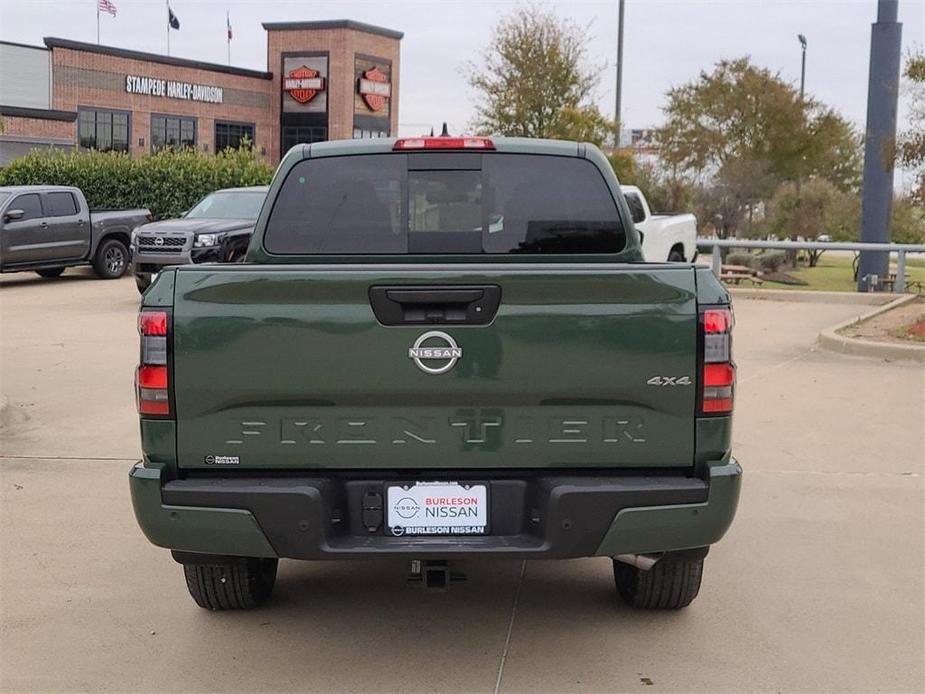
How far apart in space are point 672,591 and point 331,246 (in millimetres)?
2019

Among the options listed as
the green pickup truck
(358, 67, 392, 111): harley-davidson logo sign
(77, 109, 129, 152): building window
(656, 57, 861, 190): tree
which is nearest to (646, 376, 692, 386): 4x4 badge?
the green pickup truck

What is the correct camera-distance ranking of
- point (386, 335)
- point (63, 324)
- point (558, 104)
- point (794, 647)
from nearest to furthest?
point (386, 335)
point (794, 647)
point (63, 324)
point (558, 104)

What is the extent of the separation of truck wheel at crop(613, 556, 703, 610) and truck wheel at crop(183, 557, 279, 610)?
1.46m

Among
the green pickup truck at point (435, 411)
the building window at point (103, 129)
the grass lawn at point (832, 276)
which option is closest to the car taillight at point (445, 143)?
the green pickup truck at point (435, 411)

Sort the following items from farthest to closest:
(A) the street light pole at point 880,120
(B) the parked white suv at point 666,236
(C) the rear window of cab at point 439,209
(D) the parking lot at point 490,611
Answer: (A) the street light pole at point 880,120, (B) the parked white suv at point 666,236, (C) the rear window of cab at point 439,209, (D) the parking lot at point 490,611

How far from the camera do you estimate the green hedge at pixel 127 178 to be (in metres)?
26.7

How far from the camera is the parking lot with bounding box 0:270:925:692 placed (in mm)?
4320

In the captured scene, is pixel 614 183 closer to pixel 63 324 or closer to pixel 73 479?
pixel 73 479

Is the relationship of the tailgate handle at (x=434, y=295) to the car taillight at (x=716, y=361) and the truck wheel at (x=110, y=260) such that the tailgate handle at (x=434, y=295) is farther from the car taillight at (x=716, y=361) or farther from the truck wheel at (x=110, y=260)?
the truck wheel at (x=110, y=260)

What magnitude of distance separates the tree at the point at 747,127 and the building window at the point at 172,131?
26532 millimetres

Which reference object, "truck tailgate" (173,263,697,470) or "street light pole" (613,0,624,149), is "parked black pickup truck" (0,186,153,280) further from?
"truck tailgate" (173,263,697,470)

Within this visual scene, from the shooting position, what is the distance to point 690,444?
4004mm

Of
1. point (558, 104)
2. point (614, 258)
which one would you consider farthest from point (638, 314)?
point (558, 104)

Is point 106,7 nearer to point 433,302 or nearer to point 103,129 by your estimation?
point 103,129
